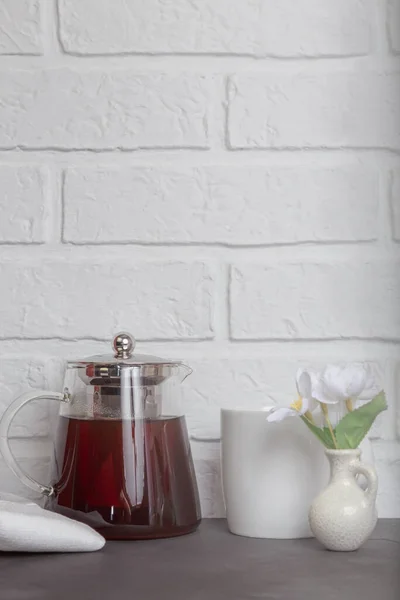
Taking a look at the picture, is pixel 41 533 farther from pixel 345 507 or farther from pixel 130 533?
pixel 345 507

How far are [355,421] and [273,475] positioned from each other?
4.0 inches

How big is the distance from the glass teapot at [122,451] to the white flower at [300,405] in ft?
0.37

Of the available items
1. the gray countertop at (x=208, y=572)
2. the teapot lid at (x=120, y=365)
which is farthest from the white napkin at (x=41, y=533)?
the teapot lid at (x=120, y=365)

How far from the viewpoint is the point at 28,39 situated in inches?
39.4

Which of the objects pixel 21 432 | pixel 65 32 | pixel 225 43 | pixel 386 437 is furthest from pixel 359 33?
pixel 21 432

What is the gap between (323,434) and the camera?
0.80 meters

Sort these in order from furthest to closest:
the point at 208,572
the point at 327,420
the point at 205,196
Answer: the point at 205,196
the point at 327,420
the point at 208,572

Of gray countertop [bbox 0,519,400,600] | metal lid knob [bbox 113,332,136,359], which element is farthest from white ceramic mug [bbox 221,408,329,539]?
metal lid knob [bbox 113,332,136,359]

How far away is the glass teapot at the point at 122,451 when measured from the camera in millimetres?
796

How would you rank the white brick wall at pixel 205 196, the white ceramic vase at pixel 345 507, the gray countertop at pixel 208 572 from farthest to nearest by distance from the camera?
the white brick wall at pixel 205 196 → the white ceramic vase at pixel 345 507 → the gray countertop at pixel 208 572

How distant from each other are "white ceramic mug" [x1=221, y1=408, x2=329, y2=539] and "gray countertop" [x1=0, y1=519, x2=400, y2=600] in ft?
0.06

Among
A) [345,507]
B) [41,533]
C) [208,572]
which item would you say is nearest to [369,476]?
[345,507]

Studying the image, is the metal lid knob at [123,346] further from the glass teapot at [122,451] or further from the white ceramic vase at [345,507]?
the white ceramic vase at [345,507]

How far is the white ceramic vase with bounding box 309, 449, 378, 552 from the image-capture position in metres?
0.76
